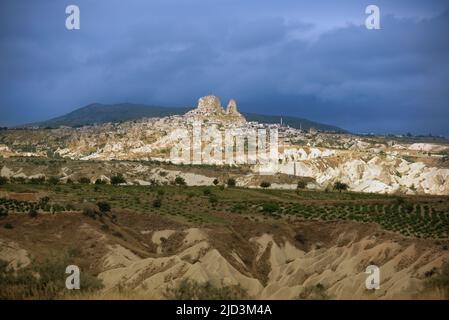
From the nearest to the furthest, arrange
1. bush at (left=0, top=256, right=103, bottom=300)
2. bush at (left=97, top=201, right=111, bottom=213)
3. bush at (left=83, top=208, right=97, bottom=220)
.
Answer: bush at (left=0, top=256, right=103, bottom=300) < bush at (left=83, top=208, right=97, bottom=220) < bush at (left=97, top=201, right=111, bottom=213)

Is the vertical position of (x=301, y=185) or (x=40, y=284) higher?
(x=40, y=284)

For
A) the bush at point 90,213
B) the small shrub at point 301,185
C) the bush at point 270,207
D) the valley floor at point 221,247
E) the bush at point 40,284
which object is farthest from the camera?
the small shrub at point 301,185

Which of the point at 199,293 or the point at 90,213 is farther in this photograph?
the point at 90,213

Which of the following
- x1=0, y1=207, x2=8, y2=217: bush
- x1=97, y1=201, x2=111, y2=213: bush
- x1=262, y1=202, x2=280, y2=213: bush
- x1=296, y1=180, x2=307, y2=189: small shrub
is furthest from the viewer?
x1=296, y1=180, x2=307, y2=189: small shrub

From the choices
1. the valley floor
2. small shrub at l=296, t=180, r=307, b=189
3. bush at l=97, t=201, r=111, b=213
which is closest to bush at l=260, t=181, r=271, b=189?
small shrub at l=296, t=180, r=307, b=189

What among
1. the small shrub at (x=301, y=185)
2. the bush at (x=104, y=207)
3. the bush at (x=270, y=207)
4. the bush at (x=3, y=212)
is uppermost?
the bush at (x=3, y=212)

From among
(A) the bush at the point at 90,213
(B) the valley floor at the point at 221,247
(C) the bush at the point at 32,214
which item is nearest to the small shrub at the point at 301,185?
(B) the valley floor at the point at 221,247

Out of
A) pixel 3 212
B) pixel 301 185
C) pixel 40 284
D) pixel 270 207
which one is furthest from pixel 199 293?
pixel 301 185

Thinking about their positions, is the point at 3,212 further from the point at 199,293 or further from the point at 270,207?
the point at 199,293

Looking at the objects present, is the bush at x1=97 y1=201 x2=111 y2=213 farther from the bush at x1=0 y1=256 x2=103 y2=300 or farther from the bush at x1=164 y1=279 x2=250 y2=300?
the bush at x1=164 y1=279 x2=250 y2=300

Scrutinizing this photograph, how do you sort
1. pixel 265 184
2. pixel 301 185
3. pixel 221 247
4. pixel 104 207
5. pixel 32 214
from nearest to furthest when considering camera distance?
pixel 221 247, pixel 32 214, pixel 104 207, pixel 265 184, pixel 301 185

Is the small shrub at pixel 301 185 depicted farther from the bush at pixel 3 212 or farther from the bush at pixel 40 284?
the bush at pixel 40 284

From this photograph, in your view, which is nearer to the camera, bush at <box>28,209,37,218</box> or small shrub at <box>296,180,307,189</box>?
bush at <box>28,209,37,218</box>
